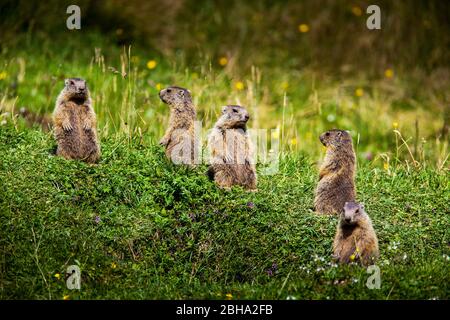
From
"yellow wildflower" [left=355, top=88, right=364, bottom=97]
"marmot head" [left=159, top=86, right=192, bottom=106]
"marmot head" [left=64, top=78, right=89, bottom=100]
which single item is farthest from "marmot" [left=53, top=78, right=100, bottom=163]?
"yellow wildflower" [left=355, top=88, right=364, bottom=97]

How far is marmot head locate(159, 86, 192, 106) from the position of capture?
929 cm

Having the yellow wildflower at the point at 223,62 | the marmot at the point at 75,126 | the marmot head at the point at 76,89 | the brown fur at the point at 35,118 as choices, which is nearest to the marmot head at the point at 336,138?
the marmot at the point at 75,126

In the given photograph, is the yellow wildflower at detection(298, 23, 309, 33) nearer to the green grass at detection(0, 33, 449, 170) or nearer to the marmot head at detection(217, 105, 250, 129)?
the green grass at detection(0, 33, 449, 170)

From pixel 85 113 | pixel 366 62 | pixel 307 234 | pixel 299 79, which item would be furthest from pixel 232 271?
pixel 366 62

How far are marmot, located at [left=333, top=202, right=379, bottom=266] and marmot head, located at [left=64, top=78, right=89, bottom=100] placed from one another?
2.75 metres

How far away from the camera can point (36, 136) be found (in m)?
9.41

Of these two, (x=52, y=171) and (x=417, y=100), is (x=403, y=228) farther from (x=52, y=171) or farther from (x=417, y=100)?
(x=417, y=100)

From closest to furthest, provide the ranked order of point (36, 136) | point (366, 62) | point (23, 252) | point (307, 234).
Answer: point (23, 252) < point (307, 234) < point (36, 136) < point (366, 62)

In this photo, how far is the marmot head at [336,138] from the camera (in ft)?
29.0

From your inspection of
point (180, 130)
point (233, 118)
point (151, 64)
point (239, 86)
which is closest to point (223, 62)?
point (151, 64)
